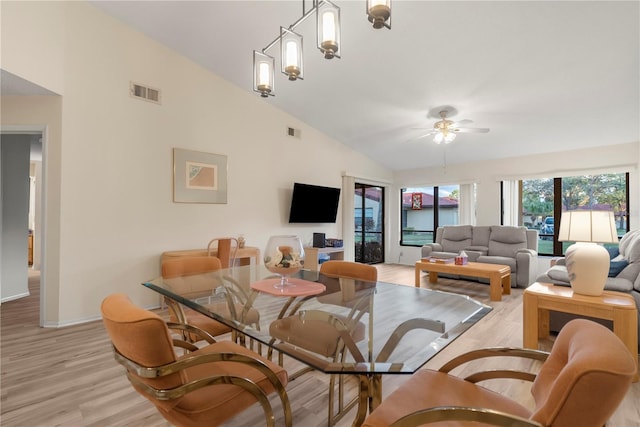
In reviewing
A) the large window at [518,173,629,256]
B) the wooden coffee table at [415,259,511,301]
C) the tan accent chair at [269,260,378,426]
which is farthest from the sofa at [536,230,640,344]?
the large window at [518,173,629,256]

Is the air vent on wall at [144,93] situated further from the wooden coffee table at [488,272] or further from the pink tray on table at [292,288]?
the wooden coffee table at [488,272]

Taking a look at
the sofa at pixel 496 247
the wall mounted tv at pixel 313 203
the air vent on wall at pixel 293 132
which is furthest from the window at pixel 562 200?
the air vent on wall at pixel 293 132

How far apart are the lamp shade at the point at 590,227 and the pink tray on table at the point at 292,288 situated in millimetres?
2124

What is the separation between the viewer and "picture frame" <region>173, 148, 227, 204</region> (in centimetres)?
403

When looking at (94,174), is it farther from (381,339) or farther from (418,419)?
(418,419)

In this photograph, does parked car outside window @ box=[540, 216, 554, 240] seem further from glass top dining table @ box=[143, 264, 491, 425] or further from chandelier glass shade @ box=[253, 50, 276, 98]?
chandelier glass shade @ box=[253, 50, 276, 98]

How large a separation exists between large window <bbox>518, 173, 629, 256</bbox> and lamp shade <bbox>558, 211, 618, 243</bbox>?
391 cm

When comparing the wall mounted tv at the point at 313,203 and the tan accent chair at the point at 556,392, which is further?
the wall mounted tv at the point at 313,203

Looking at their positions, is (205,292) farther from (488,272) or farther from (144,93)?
(488,272)

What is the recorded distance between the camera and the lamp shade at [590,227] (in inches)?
95.1

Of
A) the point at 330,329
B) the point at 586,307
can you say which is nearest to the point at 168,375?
the point at 330,329

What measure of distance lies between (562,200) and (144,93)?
704 cm

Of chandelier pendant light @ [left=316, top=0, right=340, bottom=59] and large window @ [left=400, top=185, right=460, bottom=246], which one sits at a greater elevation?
chandelier pendant light @ [left=316, top=0, right=340, bottom=59]

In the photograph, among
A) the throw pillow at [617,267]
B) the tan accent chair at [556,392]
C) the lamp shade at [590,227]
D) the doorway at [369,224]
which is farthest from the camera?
the doorway at [369,224]
